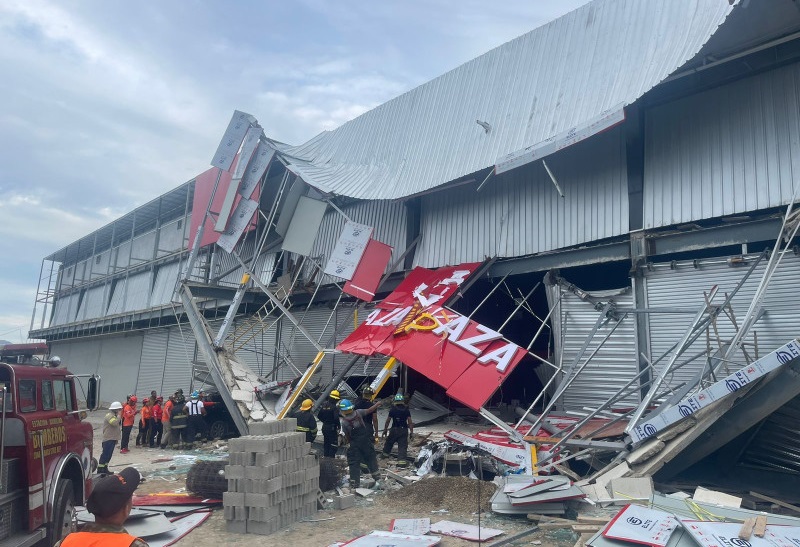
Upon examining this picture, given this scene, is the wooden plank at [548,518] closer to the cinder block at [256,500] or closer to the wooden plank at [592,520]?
the wooden plank at [592,520]

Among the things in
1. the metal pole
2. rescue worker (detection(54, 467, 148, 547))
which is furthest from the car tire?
rescue worker (detection(54, 467, 148, 547))

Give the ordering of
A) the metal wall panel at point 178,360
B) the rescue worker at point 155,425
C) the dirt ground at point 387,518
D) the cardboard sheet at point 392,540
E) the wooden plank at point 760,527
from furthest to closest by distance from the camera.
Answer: the metal wall panel at point 178,360
the rescue worker at point 155,425
the dirt ground at point 387,518
the cardboard sheet at point 392,540
the wooden plank at point 760,527

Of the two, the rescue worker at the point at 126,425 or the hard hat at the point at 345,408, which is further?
the rescue worker at the point at 126,425

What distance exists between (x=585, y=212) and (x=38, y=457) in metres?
11.9

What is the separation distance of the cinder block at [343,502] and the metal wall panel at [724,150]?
856cm

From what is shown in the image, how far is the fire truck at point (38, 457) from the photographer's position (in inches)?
237

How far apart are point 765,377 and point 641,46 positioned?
771 cm

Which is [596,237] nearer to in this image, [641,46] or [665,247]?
[665,247]

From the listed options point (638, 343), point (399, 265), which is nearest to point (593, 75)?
point (638, 343)

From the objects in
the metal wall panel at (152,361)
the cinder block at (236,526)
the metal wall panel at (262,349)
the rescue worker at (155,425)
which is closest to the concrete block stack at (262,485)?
the cinder block at (236,526)

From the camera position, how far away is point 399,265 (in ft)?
59.5

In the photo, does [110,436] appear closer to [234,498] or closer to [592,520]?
[234,498]

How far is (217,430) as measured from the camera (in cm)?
1716

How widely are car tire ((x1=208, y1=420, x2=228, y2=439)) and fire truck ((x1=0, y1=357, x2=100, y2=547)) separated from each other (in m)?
9.35
